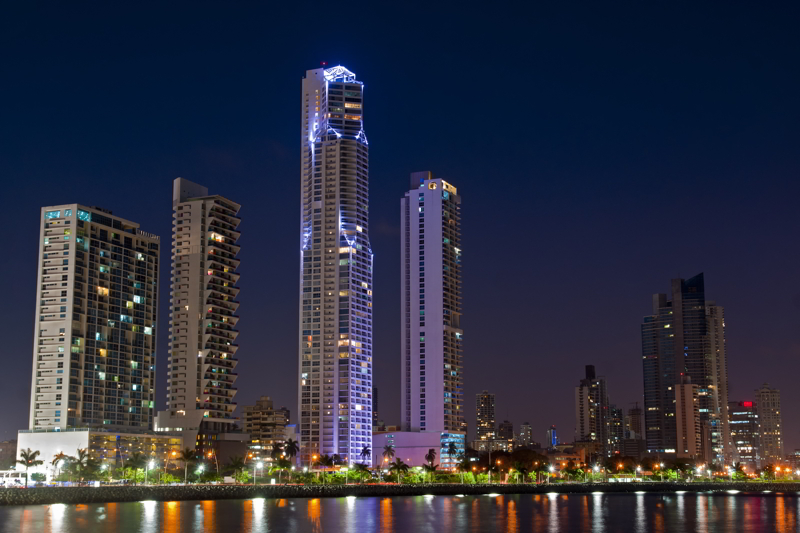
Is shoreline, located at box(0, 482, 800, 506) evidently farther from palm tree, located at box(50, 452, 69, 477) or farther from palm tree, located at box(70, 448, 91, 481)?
palm tree, located at box(50, 452, 69, 477)

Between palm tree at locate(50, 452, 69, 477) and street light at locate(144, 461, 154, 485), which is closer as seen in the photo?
street light at locate(144, 461, 154, 485)

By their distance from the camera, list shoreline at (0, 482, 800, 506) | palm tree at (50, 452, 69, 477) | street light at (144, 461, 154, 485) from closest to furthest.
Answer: shoreline at (0, 482, 800, 506) → street light at (144, 461, 154, 485) → palm tree at (50, 452, 69, 477)

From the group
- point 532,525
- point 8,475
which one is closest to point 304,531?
point 532,525

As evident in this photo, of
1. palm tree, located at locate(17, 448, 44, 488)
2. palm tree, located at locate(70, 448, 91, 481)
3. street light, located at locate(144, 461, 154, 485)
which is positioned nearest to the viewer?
palm tree, located at locate(70, 448, 91, 481)

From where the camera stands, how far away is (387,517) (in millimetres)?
126562

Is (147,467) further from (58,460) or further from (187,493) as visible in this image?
(187,493)

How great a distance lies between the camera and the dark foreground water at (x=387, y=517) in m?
109

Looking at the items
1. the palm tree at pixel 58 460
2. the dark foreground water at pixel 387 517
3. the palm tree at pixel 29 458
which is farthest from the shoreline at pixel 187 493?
the palm tree at pixel 58 460

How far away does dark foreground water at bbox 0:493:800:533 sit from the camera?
109 m

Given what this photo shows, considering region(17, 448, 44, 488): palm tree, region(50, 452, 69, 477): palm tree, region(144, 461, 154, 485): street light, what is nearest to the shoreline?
region(144, 461, 154, 485): street light

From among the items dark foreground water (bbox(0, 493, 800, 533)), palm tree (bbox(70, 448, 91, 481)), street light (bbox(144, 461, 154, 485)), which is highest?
palm tree (bbox(70, 448, 91, 481))

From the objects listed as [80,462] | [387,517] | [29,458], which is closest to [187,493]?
[80,462]

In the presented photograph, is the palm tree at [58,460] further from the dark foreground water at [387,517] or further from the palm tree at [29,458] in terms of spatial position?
the dark foreground water at [387,517]

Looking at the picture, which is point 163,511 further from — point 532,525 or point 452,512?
point 532,525
